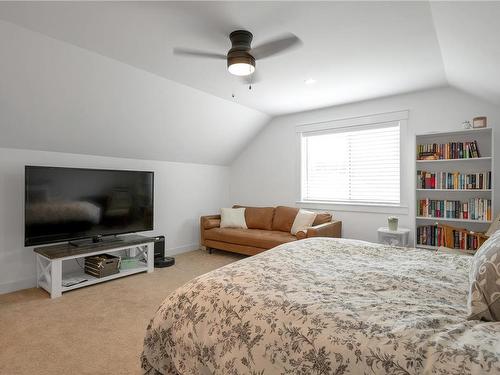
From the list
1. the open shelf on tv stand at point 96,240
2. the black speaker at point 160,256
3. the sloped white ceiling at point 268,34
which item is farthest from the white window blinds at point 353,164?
the open shelf on tv stand at point 96,240

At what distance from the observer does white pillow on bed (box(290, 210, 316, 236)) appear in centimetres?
439

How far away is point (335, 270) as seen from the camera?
1.75 metres

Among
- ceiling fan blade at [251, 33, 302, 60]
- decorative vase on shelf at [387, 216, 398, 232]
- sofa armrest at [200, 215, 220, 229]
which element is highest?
A: ceiling fan blade at [251, 33, 302, 60]

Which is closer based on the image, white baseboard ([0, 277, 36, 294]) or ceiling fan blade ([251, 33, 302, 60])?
ceiling fan blade ([251, 33, 302, 60])

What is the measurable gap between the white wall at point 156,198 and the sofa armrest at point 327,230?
2316mm

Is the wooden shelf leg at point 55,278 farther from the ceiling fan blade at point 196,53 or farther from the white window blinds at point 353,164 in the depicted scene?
the white window blinds at point 353,164

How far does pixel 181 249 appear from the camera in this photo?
5.09m

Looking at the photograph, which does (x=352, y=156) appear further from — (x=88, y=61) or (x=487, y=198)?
(x=88, y=61)

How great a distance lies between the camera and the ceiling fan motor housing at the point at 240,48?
7.92ft

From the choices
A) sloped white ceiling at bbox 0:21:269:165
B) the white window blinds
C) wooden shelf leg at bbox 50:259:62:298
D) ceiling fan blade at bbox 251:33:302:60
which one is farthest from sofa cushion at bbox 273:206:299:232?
wooden shelf leg at bbox 50:259:62:298

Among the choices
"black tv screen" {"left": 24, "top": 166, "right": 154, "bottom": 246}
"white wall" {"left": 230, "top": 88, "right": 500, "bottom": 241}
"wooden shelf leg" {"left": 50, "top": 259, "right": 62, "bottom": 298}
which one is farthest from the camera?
"white wall" {"left": 230, "top": 88, "right": 500, "bottom": 241}

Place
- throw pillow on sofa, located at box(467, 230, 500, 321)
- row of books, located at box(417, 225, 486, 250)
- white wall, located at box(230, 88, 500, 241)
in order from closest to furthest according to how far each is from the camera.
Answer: throw pillow on sofa, located at box(467, 230, 500, 321) → row of books, located at box(417, 225, 486, 250) → white wall, located at box(230, 88, 500, 241)

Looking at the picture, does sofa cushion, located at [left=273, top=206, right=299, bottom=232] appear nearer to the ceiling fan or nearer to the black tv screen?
the black tv screen

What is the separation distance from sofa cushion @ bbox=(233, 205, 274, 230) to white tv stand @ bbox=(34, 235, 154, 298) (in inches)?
70.8
